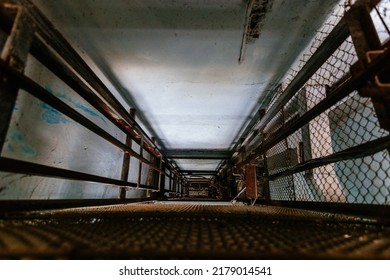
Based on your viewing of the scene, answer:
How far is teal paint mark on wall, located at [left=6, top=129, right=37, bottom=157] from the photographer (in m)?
1.78

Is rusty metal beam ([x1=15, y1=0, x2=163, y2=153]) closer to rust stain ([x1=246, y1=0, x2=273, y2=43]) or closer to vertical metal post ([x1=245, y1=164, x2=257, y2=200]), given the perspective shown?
rust stain ([x1=246, y1=0, x2=273, y2=43])

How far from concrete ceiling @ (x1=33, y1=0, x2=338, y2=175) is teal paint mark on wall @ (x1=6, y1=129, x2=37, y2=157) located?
1147 mm

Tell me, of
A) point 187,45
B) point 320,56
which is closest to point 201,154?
point 187,45

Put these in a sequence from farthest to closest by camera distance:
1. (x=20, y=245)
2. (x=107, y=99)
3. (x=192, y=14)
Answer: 1. (x=107, y=99)
2. (x=192, y=14)
3. (x=20, y=245)

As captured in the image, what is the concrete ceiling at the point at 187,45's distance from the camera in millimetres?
1928

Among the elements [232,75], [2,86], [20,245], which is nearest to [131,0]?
[2,86]

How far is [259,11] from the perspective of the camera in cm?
191

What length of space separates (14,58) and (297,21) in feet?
7.60

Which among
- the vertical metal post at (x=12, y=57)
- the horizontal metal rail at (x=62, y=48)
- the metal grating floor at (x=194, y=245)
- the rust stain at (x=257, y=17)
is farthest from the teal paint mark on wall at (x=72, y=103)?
the rust stain at (x=257, y=17)

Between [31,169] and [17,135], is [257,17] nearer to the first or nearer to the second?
[31,169]

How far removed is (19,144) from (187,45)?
75.9 inches

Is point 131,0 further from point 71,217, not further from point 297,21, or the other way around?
point 71,217

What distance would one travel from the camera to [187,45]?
92.8 inches

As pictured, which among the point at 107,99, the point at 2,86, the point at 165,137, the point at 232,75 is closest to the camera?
the point at 2,86
